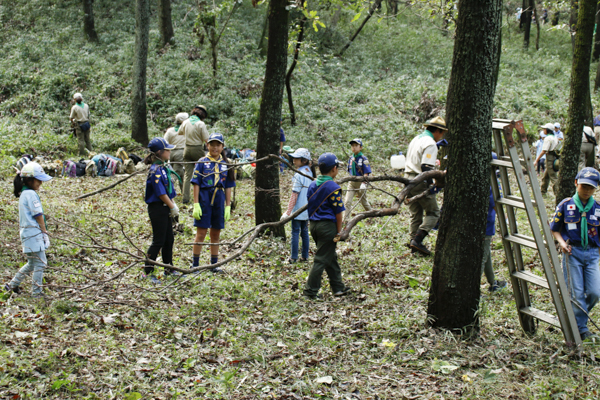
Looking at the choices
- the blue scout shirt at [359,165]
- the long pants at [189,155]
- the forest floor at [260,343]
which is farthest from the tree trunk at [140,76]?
the forest floor at [260,343]

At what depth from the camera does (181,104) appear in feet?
59.7

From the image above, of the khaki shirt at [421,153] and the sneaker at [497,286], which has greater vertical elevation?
the khaki shirt at [421,153]

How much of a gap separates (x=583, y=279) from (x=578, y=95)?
13.8 ft

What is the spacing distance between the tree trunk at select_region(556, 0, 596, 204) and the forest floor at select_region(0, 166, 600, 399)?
8.69 ft

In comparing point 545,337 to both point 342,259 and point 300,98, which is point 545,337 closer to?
point 342,259

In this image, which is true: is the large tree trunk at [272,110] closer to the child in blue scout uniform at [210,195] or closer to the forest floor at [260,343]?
the child in blue scout uniform at [210,195]

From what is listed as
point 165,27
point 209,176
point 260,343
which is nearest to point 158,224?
point 209,176

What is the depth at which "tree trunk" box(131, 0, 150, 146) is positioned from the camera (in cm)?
1468

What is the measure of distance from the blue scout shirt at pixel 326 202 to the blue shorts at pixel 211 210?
162cm

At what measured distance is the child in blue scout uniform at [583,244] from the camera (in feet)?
15.6

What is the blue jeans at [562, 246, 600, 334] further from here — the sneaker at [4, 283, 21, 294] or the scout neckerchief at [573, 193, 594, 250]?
the sneaker at [4, 283, 21, 294]

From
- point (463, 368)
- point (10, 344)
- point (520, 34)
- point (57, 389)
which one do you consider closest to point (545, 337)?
point (463, 368)

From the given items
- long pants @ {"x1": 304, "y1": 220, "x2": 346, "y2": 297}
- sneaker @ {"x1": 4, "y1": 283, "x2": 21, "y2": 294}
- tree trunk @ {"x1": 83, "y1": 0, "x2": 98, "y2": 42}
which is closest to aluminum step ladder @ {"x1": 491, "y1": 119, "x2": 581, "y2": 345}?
long pants @ {"x1": 304, "y1": 220, "x2": 346, "y2": 297}

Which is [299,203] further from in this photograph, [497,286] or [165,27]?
[165,27]
